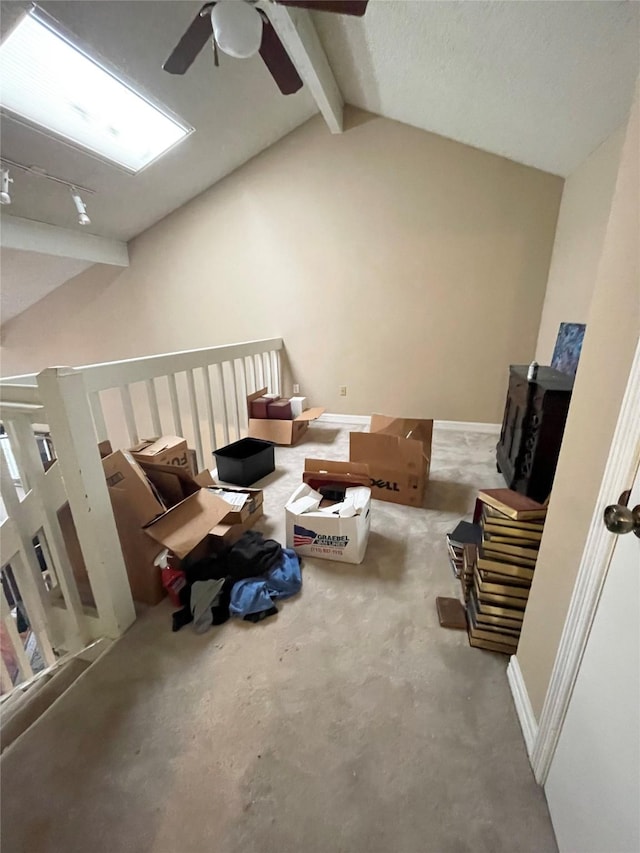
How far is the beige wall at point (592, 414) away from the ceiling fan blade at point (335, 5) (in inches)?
47.0

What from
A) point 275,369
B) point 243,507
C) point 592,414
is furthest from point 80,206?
point 592,414

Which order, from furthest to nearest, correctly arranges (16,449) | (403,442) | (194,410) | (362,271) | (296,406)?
1. (362,271)
2. (296,406)
3. (194,410)
4. (403,442)
5. (16,449)

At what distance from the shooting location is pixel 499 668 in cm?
128

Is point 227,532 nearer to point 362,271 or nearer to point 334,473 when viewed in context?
point 334,473

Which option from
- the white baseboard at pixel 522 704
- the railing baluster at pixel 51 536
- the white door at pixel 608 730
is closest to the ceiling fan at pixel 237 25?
the railing baluster at pixel 51 536

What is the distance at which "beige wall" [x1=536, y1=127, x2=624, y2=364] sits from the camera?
2.36m

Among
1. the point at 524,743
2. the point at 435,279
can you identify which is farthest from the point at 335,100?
the point at 524,743

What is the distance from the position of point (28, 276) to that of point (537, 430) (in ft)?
16.1

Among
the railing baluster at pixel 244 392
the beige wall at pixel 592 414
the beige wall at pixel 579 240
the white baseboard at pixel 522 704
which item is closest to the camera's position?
the beige wall at pixel 592 414

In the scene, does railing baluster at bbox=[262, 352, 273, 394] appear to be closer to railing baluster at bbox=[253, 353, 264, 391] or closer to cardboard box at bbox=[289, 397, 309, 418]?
railing baluster at bbox=[253, 353, 264, 391]

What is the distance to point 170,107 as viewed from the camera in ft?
8.36

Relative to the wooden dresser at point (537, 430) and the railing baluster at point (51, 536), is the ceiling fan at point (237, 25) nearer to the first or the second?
the railing baluster at point (51, 536)

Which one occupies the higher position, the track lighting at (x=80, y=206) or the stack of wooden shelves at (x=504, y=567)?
the track lighting at (x=80, y=206)

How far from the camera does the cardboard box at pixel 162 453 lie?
1.70 m
